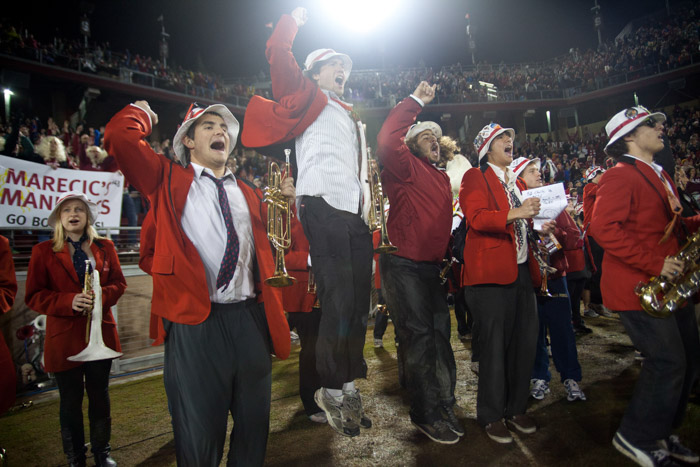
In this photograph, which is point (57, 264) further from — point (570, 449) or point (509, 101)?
point (509, 101)

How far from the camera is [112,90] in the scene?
21906 millimetres

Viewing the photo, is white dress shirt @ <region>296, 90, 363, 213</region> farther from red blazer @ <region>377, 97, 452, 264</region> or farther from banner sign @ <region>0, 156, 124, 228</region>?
banner sign @ <region>0, 156, 124, 228</region>

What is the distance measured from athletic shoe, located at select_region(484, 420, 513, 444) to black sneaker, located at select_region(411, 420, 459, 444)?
0.24 metres

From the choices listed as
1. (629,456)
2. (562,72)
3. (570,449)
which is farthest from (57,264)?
(562,72)

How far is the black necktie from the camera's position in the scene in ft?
6.81

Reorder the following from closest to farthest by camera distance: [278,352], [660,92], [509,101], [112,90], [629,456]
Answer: [278,352] < [629,456] < [112,90] < [660,92] < [509,101]

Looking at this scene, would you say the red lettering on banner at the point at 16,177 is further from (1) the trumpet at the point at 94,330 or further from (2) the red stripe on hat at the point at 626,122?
(2) the red stripe on hat at the point at 626,122

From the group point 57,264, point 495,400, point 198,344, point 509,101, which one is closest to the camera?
point 198,344

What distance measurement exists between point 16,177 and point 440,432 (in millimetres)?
7019

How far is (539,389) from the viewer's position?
151 inches

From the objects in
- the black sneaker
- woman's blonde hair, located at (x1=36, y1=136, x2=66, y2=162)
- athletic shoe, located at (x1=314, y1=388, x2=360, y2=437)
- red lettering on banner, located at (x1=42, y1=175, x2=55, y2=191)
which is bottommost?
the black sneaker

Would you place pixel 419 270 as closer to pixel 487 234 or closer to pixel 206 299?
pixel 487 234

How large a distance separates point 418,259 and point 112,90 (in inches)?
942

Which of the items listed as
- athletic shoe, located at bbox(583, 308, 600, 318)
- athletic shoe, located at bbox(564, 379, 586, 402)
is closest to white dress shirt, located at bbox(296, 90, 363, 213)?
athletic shoe, located at bbox(564, 379, 586, 402)
